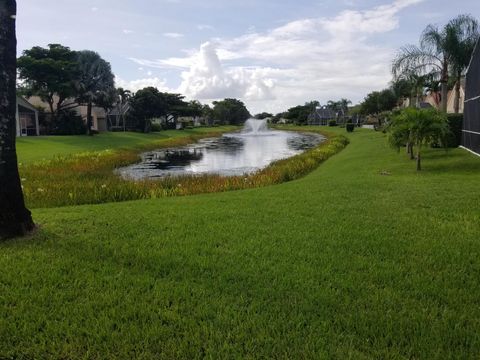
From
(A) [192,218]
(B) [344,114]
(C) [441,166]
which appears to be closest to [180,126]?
(B) [344,114]

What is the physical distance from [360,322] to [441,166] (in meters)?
14.1

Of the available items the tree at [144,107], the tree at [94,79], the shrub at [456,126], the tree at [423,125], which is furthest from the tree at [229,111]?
the tree at [423,125]

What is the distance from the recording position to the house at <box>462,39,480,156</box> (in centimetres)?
1808

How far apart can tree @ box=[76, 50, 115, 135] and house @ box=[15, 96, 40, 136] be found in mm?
5978

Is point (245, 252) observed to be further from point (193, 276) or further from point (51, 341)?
point (51, 341)

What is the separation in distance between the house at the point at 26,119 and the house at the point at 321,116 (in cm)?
8392

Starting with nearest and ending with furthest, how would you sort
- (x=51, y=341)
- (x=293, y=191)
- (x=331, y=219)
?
(x=51, y=341) < (x=331, y=219) < (x=293, y=191)

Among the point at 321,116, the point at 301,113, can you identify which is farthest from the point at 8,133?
the point at 301,113

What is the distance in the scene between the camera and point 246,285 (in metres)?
4.71

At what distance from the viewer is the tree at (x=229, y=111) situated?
462ft

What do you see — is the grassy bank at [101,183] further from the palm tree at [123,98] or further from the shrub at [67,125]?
the palm tree at [123,98]

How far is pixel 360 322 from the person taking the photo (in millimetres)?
3910

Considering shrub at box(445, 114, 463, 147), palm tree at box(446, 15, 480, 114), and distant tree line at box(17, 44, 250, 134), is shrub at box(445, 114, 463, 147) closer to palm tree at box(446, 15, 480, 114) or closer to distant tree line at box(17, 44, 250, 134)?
palm tree at box(446, 15, 480, 114)

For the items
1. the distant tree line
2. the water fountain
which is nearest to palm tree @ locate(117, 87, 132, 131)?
the distant tree line
